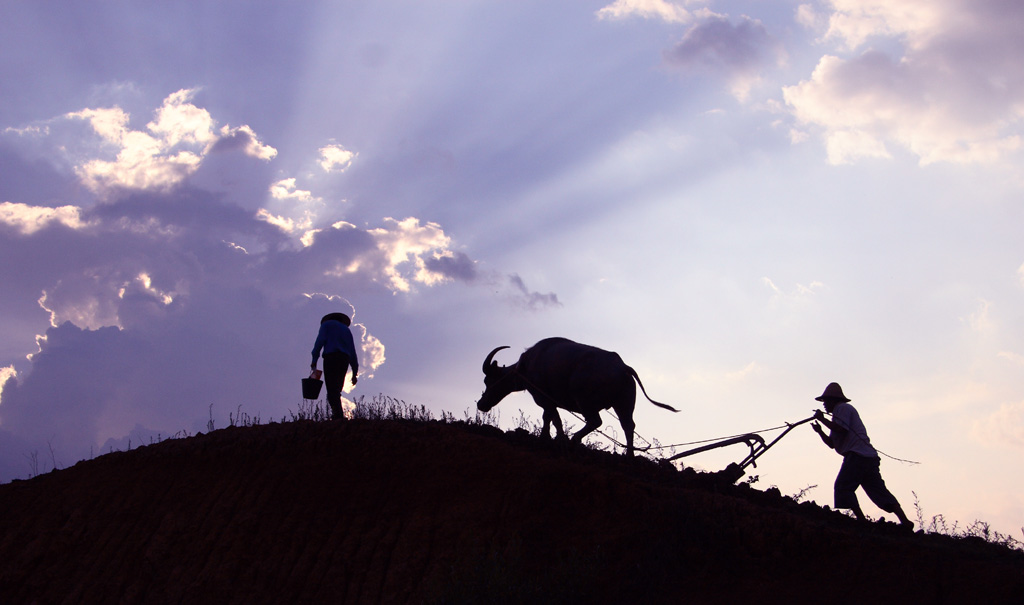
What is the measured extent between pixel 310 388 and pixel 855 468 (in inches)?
299

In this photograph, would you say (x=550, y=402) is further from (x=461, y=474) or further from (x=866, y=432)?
(x=866, y=432)

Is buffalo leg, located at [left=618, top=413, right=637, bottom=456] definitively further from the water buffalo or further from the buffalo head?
the buffalo head

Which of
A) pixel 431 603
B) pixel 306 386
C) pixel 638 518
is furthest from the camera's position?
pixel 306 386

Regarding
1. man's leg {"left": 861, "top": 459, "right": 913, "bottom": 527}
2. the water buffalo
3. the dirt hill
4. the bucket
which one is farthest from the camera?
the water buffalo

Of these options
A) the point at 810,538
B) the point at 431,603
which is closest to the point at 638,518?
the point at 810,538

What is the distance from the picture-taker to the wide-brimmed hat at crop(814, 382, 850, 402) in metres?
10.1

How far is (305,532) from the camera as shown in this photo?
9.77 m

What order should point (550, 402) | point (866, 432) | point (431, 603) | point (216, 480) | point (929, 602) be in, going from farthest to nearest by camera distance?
point (550, 402), point (216, 480), point (866, 432), point (431, 603), point (929, 602)

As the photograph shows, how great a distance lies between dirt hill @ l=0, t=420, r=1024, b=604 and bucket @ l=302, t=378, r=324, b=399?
1.68 ft

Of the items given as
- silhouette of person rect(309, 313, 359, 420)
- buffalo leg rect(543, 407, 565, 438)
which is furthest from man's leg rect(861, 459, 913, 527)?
silhouette of person rect(309, 313, 359, 420)

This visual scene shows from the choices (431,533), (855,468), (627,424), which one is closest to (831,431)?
(855,468)

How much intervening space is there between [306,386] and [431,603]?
17.6ft

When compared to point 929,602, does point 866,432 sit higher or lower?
higher

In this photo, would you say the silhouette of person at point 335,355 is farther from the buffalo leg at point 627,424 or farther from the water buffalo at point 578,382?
the buffalo leg at point 627,424
